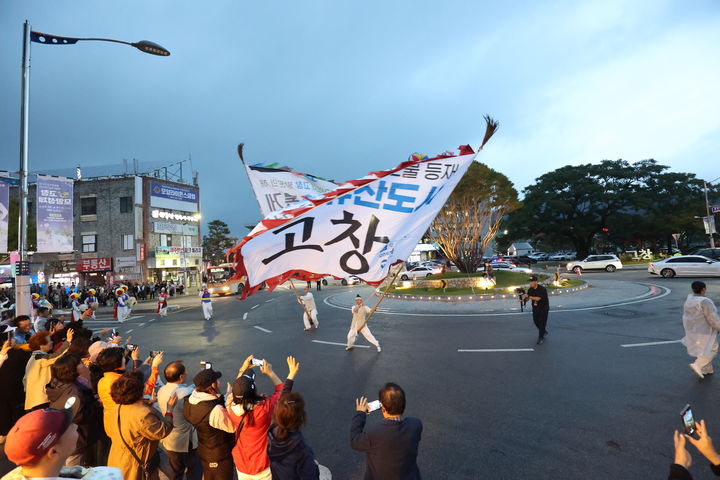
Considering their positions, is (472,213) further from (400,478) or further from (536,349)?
(400,478)

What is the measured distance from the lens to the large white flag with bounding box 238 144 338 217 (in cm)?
734

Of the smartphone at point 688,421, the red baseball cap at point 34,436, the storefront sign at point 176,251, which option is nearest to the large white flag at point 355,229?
the red baseball cap at point 34,436

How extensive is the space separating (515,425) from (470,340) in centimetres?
499

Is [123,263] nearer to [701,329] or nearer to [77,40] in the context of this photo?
[77,40]

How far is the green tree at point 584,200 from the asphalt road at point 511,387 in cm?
3885

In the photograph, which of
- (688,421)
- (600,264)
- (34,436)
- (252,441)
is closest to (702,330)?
(688,421)

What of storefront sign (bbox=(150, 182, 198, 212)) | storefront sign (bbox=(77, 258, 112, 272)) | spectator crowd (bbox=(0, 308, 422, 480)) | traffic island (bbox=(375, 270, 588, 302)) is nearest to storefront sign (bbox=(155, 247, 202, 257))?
storefront sign (bbox=(77, 258, 112, 272))

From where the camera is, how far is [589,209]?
156 feet

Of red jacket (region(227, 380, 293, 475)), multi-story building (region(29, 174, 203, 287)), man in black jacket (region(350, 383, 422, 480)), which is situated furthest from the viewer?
multi-story building (region(29, 174, 203, 287))

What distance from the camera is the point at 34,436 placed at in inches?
71.0

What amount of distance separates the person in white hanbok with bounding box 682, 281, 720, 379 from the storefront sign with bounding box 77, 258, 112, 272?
46510mm

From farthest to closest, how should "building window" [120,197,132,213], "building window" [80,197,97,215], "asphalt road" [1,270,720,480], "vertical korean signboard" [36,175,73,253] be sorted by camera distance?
"building window" [80,197,97,215], "building window" [120,197,132,213], "vertical korean signboard" [36,175,73,253], "asphalt road" [1,270,720,480]

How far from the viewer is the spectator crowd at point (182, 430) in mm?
1935

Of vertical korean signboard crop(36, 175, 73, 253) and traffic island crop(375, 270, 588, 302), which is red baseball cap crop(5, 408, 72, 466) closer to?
vertical korean signboard crop(36, 175, 73, 253)
